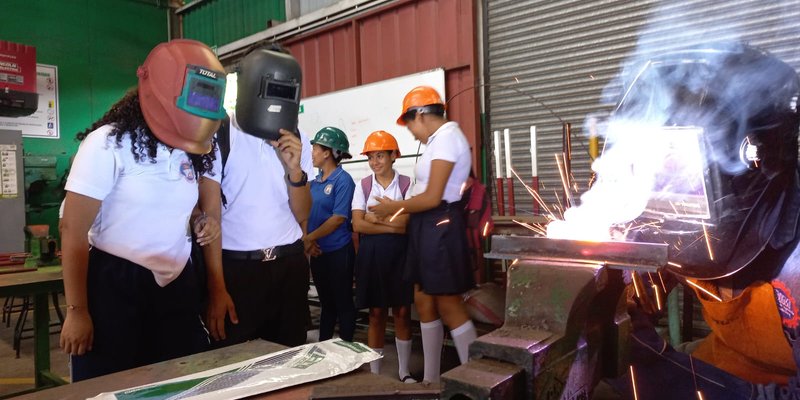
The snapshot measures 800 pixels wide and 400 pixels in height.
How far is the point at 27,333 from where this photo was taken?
550 cm

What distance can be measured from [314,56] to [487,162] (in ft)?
8.67

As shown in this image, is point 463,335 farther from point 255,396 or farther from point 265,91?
point 255,396

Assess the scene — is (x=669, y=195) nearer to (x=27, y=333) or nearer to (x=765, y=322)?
(x=765, y=322)

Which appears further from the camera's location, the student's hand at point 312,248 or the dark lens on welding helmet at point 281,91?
the student's hand at point 312,248

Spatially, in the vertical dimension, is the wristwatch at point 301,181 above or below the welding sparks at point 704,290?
above

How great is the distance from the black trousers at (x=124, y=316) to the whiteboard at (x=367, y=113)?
10.9ft

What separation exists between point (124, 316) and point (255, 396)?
761mm

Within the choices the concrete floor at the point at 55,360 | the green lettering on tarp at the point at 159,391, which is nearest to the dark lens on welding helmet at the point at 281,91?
the green lettering on tarp at the point at 159,391

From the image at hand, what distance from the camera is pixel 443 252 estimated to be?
10.1 feet

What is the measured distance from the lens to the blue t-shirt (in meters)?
3.90

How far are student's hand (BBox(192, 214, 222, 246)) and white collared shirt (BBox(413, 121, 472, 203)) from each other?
1474 mm

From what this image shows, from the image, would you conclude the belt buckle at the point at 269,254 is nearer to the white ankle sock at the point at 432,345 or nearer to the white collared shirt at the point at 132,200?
the white collared shirt at the point at 132,200

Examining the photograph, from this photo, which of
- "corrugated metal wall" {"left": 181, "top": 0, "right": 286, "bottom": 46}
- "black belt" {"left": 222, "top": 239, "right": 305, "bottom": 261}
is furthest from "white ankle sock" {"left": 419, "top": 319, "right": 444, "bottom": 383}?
"corrugated metal wall" {"left": 181, "top": 0, "right": 286, "bottom": 46}

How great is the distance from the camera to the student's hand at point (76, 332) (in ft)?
5.16
